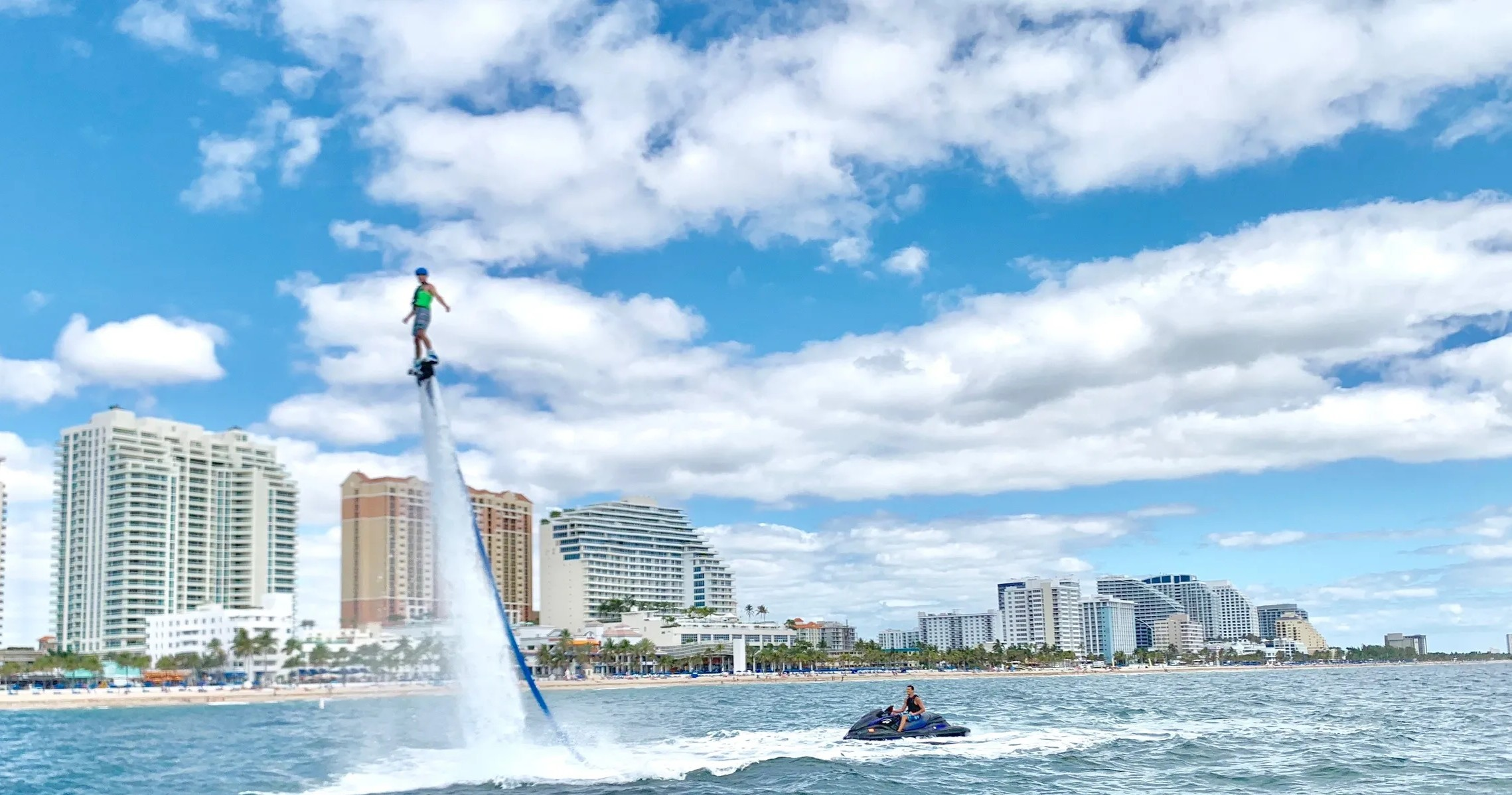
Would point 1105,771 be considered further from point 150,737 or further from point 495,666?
point 150,737

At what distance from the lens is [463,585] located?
37688 millimetres

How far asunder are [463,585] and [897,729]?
3186cm

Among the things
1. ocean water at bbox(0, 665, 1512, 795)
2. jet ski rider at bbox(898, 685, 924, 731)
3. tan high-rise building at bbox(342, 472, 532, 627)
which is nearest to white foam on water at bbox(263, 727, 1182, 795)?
ocean water at bbox(0, 665, 1512, 795)

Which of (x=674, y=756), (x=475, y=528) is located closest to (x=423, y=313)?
(x=475, y=528)

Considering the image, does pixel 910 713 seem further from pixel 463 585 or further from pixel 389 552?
pixel 463 585

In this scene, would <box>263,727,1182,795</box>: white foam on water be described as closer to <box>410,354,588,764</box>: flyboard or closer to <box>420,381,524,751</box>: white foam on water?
<box>410,354,588,764</box>: flyboard

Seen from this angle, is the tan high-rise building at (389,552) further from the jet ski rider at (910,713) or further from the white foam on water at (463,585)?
the jet ski rider at (910,713)

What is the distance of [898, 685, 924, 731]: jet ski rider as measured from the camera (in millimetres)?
63281

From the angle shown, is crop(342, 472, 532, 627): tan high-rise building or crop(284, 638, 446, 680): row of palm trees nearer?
crop(342, 472, 532, 627): tan high-rise building

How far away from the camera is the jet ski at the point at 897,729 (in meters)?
63.2

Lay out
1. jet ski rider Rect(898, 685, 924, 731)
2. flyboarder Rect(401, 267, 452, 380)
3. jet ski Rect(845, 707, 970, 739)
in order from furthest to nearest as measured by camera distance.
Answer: jet ski rider Rect(898, 685, 924, 731) < jet ski Rect(845, 707, 970, 739) < flyboarder Rect(401, 267, 452, 380)

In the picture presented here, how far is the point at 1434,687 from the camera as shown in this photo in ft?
527

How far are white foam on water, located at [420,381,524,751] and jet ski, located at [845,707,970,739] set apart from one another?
→ 27984mm

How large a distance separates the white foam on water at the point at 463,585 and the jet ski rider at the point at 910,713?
93.0ft
